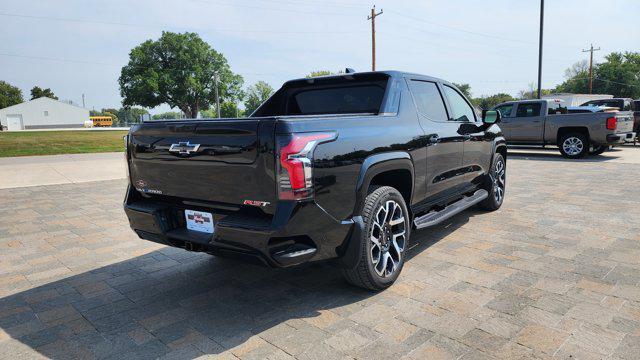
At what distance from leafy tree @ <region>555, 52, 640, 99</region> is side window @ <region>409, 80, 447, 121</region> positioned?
77104 mm

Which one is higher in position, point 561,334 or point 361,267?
point 361,267

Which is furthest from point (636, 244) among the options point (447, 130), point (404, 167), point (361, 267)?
point (361, 267)

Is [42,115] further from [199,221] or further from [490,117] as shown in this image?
[199,221]

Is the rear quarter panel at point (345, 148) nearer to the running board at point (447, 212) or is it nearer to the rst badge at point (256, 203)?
the rst badge at point (256, 203)

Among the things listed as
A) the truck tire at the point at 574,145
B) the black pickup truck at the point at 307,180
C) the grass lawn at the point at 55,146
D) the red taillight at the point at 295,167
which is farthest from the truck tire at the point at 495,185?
the grass lawn at the point at 55,146

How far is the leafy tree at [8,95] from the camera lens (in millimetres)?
90188

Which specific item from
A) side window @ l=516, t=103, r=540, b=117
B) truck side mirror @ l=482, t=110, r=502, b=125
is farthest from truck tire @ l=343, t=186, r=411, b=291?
side window @ l=516, t=103, r=540, b=117

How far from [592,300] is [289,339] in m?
2.29

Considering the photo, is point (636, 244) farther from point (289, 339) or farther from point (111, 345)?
point (111, 345)

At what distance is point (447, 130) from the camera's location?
4.36 m

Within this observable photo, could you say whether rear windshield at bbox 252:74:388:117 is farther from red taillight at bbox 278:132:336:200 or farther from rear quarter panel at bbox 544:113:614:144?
rear quarter panel at bbox 544:113:614:144

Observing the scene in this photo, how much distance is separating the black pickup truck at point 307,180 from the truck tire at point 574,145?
1089 cm

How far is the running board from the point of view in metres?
3.81

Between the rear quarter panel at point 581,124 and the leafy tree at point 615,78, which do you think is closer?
the rear quarter panel at point 581,124
